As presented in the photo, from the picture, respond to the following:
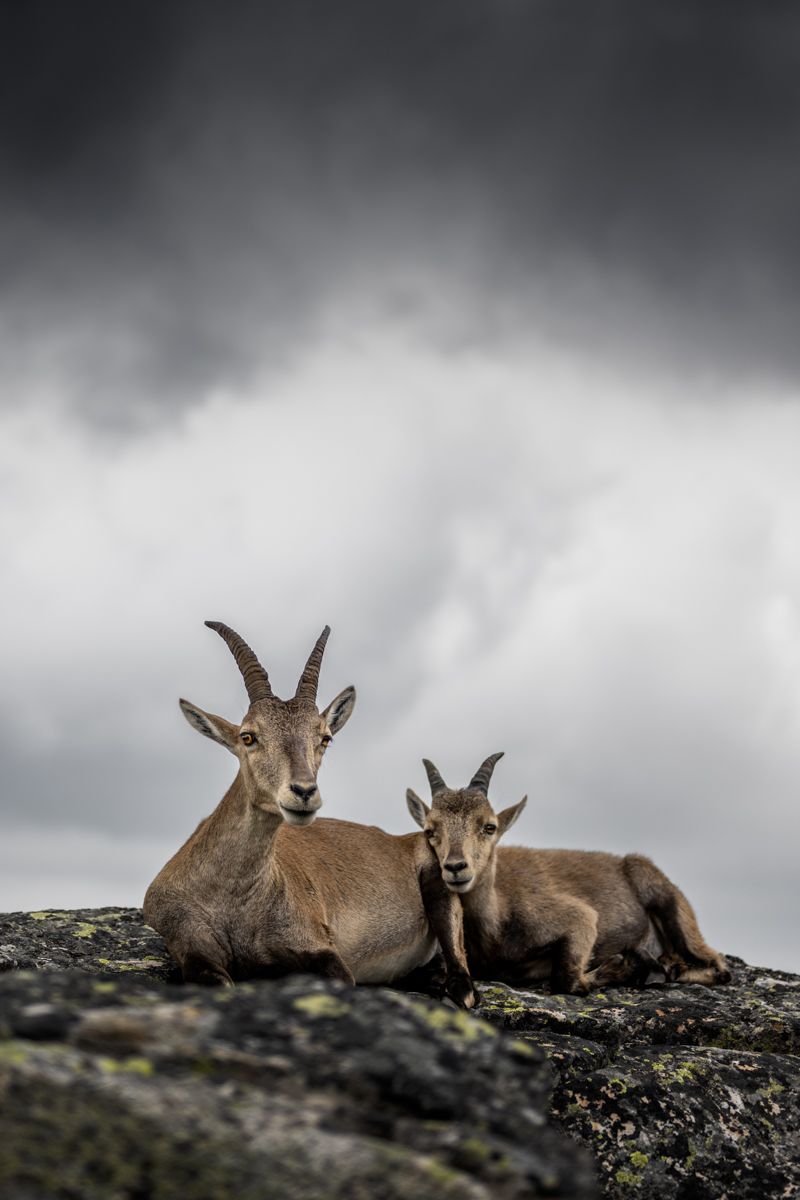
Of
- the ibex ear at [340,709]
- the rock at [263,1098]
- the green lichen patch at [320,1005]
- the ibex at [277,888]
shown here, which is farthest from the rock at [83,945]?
the rock at [263,1098]

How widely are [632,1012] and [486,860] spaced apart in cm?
299

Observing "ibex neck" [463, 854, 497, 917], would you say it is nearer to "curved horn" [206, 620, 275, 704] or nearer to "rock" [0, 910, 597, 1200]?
"curved horn" [206, 620, 275, 704]

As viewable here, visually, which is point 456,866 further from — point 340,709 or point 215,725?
point 215,725

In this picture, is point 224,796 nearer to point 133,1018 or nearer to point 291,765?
point 291,765

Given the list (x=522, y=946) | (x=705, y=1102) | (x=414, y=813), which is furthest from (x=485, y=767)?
(x=705, y=1102)

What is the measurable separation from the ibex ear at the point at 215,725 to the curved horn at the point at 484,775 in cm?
402

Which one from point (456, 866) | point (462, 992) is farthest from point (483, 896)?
point (462, 992)

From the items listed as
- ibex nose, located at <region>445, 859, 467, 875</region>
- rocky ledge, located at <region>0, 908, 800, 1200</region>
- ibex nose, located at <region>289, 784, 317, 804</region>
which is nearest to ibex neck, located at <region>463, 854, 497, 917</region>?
ibex nose, located at <region>445, 859, 467, 875</region>

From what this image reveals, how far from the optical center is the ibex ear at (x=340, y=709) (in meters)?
12.7

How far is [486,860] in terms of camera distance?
13.8 m

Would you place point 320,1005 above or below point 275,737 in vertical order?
below

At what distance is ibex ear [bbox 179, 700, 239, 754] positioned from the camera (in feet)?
37.6

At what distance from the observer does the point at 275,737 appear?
35.3 feet

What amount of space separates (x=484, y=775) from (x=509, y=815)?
67 cm
